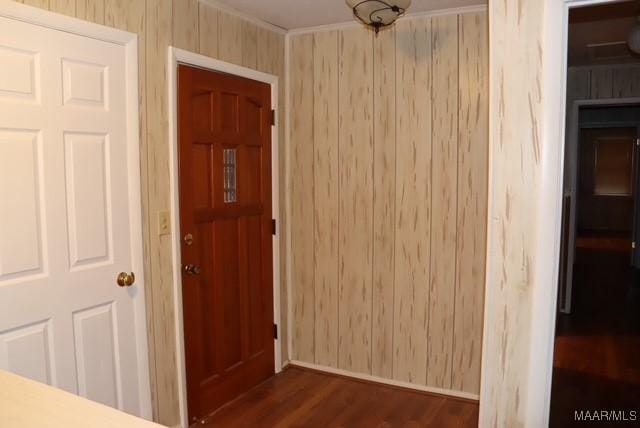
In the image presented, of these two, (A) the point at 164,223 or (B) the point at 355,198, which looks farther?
(B) the point at 355,198

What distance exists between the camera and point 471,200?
3105mm

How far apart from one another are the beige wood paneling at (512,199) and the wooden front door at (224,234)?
164 cm

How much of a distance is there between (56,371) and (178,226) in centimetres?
90

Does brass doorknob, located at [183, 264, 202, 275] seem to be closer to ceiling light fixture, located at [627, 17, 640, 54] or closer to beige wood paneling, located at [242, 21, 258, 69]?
beige wood paneling, located at [242, 21, 258, 69]

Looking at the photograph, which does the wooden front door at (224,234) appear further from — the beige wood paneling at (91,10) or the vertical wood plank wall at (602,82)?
the vertical wood plank wall at (602,82)

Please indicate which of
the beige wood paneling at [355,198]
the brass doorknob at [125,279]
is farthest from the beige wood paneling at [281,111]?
the brass doorknob at [125,279]

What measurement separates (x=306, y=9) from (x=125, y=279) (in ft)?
6.22

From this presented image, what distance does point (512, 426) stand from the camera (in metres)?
1.81

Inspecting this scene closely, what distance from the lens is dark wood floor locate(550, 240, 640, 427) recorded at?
3.14 meters

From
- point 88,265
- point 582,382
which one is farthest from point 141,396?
point 582,382

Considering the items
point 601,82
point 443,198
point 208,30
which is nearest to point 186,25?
point 208,30

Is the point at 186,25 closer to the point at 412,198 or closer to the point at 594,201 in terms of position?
the point at 412,198

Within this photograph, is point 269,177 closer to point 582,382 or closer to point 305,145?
point 305,145

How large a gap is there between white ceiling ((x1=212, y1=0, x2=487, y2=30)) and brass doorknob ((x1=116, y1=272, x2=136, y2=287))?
1.61 m
